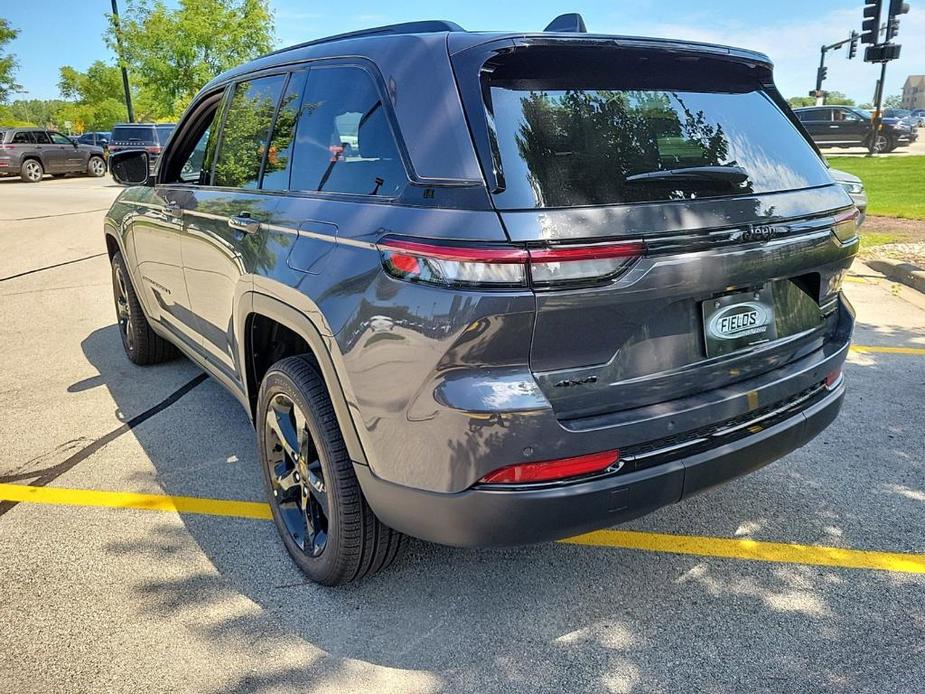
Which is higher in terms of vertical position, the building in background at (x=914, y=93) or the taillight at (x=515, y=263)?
the taillight at (x=515, y=263)

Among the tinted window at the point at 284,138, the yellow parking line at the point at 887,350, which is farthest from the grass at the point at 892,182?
the tinted window at the point at 284,138

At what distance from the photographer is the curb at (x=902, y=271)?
7375 mm

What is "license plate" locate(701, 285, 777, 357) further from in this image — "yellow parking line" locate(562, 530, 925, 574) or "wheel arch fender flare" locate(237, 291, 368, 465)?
"wheel arch fender flare" locate(237, 291, 368, 465)

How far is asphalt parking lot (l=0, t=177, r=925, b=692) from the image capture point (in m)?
2.33

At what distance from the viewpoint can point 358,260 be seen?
7.26 feet

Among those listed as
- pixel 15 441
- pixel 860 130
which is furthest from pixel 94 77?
pixel 15 441

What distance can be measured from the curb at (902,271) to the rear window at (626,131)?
573 cm

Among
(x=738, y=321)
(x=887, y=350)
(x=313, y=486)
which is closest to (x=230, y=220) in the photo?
(x=313, y=486)

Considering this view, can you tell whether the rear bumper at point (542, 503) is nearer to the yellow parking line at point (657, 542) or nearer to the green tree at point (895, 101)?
the yellow parking line at point (657, 542)

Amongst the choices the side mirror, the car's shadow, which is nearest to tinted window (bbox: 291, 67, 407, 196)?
the car's shadow

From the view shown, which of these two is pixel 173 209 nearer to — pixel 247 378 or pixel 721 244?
pixel 247 378

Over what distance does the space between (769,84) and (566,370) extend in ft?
5.13

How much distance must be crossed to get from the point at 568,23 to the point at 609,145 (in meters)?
0.71

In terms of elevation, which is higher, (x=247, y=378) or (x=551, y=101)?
(x=551, y=101)
